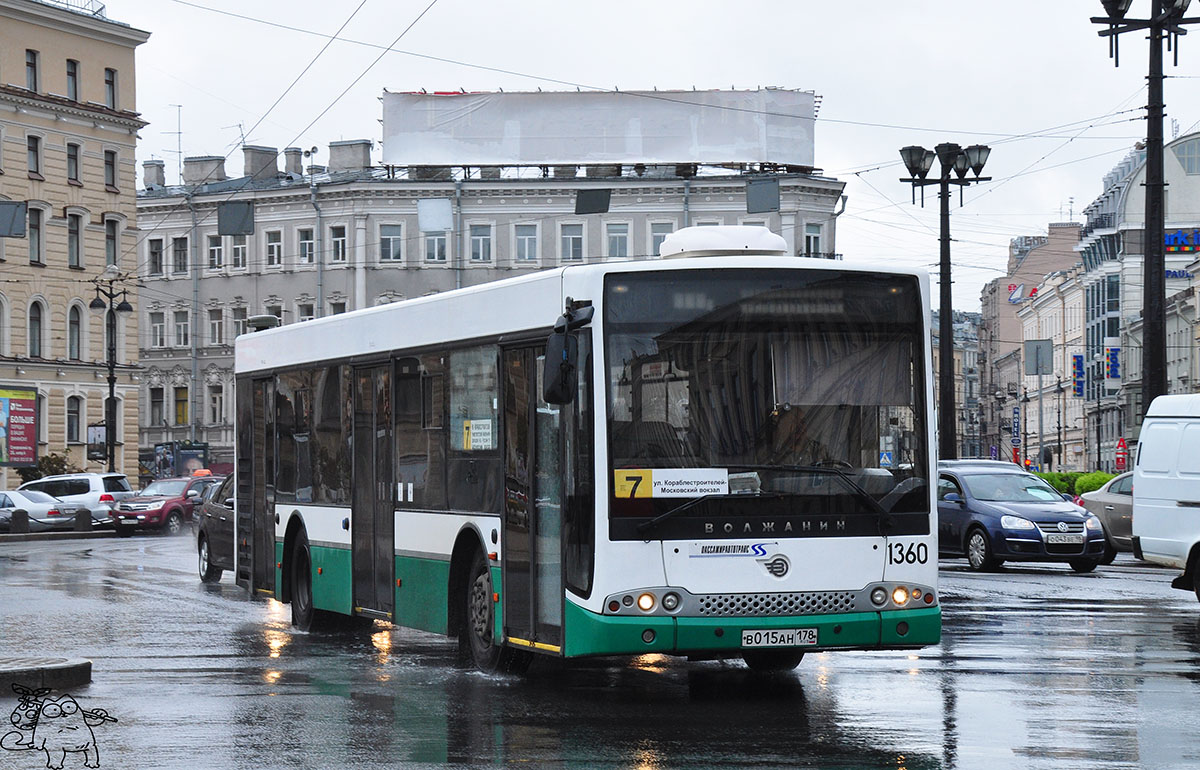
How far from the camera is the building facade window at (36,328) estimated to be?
68812mm

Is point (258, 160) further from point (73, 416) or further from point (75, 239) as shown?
point (73, 416)

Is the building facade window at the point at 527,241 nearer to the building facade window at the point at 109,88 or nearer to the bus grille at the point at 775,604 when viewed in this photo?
the building facade window at the point at 109,88

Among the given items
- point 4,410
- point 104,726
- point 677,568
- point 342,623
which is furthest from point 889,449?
point 4,410

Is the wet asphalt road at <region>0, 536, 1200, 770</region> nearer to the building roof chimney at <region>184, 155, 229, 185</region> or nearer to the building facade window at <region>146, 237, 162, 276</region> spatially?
the building facade window at <region>146, 237, 162, 276</region>

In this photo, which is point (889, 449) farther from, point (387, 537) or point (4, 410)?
point (4, 410)

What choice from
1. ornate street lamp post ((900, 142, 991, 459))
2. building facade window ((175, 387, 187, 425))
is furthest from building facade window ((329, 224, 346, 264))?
ornate street lamp post ((900, 142, 991, 459))

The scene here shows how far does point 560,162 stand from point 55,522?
28.4m

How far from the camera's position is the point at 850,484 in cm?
1141

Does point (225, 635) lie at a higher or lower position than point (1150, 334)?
lower

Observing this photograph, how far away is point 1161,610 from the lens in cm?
1941

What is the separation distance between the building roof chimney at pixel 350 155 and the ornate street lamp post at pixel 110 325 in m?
12.5

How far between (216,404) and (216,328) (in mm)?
3358

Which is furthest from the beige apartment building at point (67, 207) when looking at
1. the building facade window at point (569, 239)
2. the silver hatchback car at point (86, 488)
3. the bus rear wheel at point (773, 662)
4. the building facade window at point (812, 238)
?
the bus rear wheel at point (773, 662)

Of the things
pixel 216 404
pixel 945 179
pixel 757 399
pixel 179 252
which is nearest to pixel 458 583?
pixel 757 399
